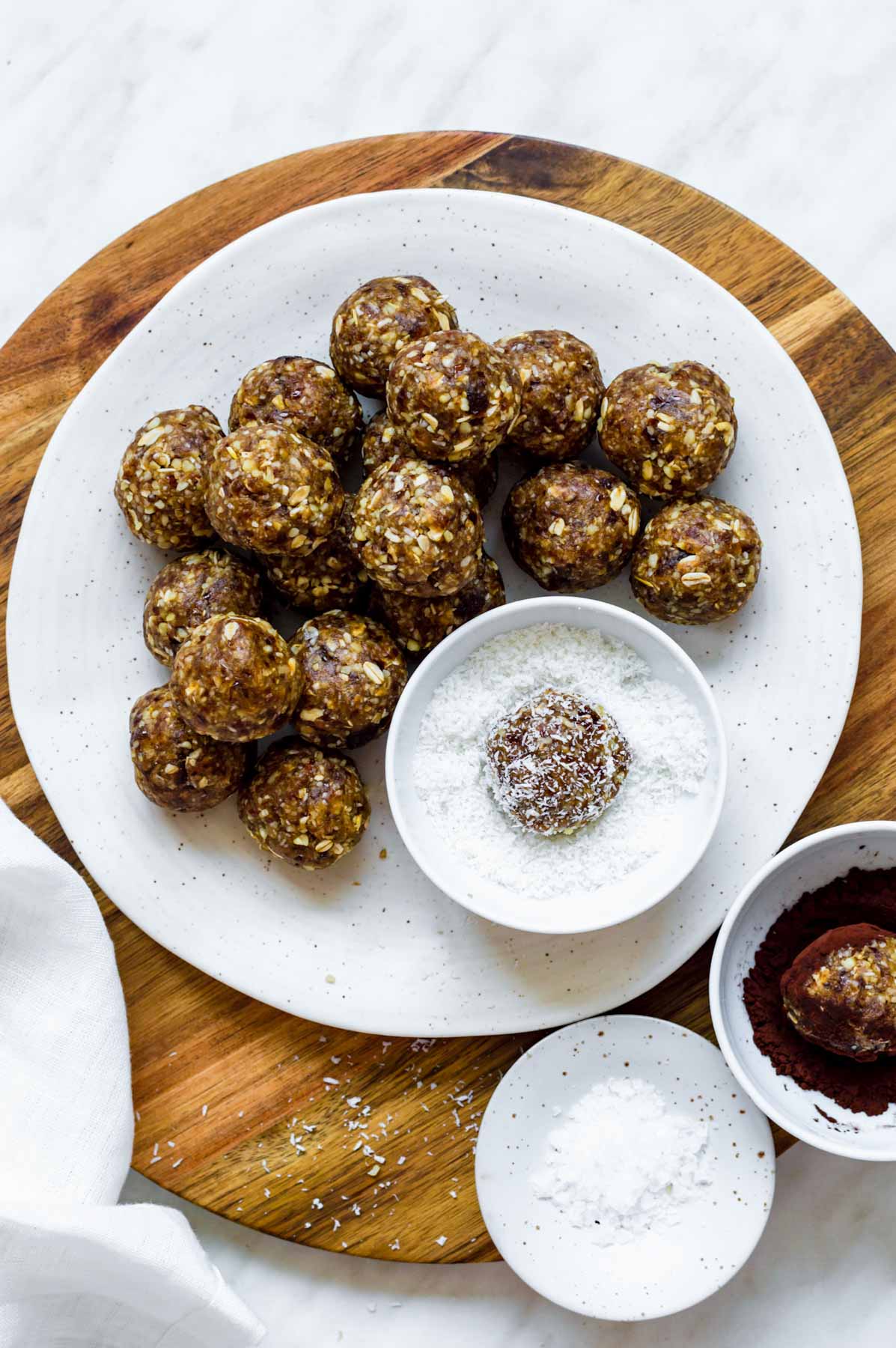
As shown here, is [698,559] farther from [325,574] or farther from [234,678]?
[234,678]

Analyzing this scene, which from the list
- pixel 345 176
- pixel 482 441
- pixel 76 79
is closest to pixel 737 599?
pixel 482 441

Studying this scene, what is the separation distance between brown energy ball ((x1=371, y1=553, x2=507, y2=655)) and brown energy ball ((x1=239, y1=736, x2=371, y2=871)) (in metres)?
0.25

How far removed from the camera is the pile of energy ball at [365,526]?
1703 millimetres

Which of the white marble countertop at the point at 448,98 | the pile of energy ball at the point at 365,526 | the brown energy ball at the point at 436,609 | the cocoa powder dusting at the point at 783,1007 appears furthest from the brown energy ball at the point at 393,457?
the cocoa powder dusting at the point at 783,1007

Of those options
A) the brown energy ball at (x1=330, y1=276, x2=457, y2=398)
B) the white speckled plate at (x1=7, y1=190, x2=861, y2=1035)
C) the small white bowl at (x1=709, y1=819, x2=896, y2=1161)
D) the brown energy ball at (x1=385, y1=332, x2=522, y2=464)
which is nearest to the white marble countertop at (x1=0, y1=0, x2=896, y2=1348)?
the white speckled plate at (x1=7, y1=190, x2=861, y2=1035)

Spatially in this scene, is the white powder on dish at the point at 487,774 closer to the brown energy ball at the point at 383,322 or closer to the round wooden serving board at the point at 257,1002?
the round wooden serving board at the point at 257,1002

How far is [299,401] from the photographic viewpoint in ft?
6.03

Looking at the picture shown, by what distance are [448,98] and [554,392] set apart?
2.89ft

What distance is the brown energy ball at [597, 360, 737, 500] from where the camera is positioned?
179cm

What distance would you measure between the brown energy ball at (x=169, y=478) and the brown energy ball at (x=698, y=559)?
749mm

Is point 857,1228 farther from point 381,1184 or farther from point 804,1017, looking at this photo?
point 381,1184

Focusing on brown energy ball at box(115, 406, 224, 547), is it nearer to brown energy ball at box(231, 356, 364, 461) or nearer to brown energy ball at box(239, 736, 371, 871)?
brown energy ball at box(231, 356, 364, 461)

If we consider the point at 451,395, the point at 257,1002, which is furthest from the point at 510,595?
the point at 257,1002

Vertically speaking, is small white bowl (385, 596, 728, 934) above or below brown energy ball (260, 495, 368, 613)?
below
